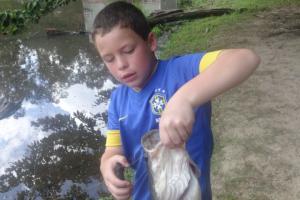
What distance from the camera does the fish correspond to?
1140 mm

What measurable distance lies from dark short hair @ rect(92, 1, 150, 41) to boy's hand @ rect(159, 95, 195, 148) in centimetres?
48

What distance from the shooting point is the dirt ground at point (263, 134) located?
11.9ft

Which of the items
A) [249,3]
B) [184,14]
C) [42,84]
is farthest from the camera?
[249,3]

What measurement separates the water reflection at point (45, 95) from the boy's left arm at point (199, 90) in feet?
15.0

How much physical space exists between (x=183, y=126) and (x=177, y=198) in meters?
0.22

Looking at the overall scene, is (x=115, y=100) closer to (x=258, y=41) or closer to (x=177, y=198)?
(x=177, y=198)

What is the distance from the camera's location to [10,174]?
19.3ft

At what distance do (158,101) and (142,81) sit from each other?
0.10 meters

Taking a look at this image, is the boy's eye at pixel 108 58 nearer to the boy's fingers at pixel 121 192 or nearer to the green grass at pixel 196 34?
the boy's fingers at pixel 121 192

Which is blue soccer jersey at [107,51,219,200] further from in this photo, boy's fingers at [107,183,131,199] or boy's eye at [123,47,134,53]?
boy's fingers at [107,183,131,199]

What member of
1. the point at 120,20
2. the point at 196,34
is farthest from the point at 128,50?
the point at 196,34

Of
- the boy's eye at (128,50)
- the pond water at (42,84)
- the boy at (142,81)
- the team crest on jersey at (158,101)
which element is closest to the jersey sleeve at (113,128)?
the boy at (142,81)

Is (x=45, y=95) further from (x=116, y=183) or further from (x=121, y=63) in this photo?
(x=116, y=183)

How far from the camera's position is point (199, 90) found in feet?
3.92
